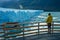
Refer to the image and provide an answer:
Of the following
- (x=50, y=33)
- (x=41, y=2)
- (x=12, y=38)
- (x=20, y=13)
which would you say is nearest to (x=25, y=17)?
(x=20, y=13)

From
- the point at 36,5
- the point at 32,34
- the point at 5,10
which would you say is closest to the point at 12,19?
the point at 5,10

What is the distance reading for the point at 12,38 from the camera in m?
6.80

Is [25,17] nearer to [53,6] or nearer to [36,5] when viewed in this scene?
[36,5]

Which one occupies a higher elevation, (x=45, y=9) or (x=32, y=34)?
(x=45, y=9)

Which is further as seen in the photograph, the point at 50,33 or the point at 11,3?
the point at 11,3

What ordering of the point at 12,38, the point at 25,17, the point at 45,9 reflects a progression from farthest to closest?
the point at 45,9
the point at 25,17
the point at 12,38

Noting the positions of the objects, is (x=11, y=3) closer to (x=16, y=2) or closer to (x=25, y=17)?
(x=16, y=2)

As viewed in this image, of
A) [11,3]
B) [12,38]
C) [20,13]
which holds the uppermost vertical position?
[11,3]

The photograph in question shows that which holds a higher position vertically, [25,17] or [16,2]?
[16,2]

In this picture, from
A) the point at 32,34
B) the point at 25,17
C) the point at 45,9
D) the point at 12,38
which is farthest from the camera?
the point at 45,9

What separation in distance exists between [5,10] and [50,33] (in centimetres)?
941

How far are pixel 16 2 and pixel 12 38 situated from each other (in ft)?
38.7

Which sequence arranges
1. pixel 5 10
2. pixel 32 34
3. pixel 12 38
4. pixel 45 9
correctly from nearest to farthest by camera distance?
pixel 12 38 → pixel 32 34 → pixel 5 10 → pixel 45 9

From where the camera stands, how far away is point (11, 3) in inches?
713
